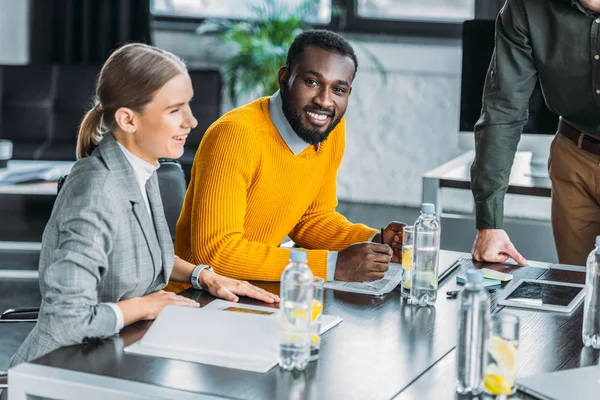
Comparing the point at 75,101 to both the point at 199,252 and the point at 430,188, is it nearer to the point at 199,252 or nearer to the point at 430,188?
the point at 430,188

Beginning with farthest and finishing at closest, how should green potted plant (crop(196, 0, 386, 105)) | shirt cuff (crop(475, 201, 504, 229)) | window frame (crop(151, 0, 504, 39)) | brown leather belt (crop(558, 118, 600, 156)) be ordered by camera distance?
window frame (crop(151, 0, 504, 39))
green potted plant (crop(196, 0, 386, 105))
brown leather belt (crop(558, 118, 600, 156))
shirt cuff (crop(475, 201, 504, 229))

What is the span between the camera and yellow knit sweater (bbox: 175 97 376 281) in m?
2.07

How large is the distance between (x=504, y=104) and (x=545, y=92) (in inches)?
5.8

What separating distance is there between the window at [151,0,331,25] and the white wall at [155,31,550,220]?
0.23 meters

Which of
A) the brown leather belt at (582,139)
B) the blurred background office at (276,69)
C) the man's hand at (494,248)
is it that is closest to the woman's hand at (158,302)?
the man's hand at (494,248)

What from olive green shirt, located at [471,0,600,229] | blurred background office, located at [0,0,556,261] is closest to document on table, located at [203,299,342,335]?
olive green shirt, located at [471,0,600,229]

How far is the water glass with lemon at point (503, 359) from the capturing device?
54.6 inches

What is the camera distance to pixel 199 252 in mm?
2088

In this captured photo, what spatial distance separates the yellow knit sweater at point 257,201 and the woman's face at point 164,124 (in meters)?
0.27

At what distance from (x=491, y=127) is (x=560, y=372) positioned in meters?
1.09

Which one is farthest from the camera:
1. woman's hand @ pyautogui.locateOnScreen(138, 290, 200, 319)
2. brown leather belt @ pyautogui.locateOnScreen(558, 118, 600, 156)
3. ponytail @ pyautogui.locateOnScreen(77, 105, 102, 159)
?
brown leather belt @ pyautogui.locateOnScreen(558, 118, 600, 156)

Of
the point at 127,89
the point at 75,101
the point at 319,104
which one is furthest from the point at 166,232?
the point at 75,101

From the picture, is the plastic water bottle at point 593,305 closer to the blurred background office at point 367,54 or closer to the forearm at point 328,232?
the forearm at point 328,232

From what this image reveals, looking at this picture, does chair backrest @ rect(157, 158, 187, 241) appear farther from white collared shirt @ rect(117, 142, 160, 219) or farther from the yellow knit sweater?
white collared shirt @ rect(117, 142, 160, 219)
